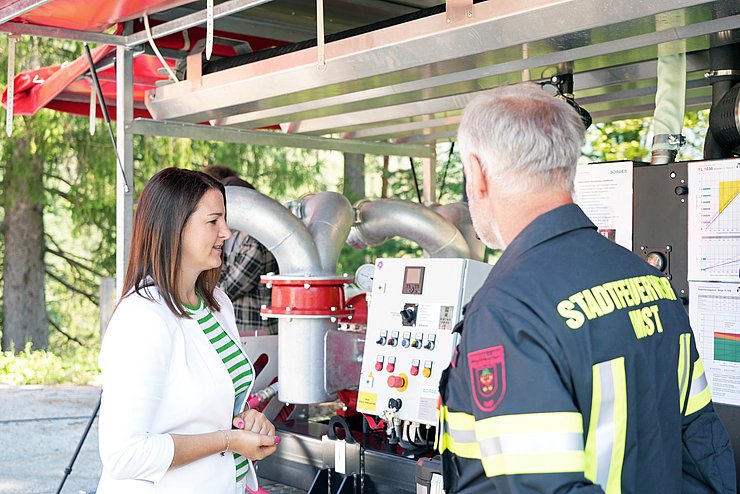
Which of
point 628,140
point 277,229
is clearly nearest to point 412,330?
point 277,229

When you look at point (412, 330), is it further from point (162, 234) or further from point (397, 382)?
point (162, 234)

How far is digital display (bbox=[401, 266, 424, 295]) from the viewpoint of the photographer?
388 centimetres

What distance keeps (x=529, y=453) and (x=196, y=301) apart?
1.48 metres

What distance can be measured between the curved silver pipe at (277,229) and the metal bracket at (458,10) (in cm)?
147

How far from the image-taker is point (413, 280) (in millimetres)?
3908

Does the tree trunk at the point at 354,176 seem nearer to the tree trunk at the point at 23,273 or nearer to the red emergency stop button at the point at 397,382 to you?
the tree trunk at the point at 23,273

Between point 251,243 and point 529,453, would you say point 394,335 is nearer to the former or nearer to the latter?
point 251,243

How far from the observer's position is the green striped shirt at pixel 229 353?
271cm

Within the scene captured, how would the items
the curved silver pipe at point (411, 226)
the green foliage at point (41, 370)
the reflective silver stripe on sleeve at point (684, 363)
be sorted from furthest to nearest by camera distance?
the green foliage at point (41, 370)
the curved silver pipe at point (411, 226)
the reflective silver stripe on sleeve at point (684, 363)

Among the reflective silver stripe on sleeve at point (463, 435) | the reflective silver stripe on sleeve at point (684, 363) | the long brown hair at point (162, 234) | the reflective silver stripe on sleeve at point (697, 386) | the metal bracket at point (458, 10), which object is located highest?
the metal bracket at point (458, 10)

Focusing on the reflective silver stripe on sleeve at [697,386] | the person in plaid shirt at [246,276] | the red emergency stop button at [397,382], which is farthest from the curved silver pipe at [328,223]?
the reflective silver stripe on sleeve at [697,386]

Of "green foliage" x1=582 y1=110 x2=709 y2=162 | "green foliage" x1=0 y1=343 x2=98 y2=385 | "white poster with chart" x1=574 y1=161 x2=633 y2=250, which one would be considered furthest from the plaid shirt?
"green foliage" x1=582 y1=110 x2=709 y2=162

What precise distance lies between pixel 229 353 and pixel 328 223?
2.12m

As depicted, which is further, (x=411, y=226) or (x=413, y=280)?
(x=411, y=226)
